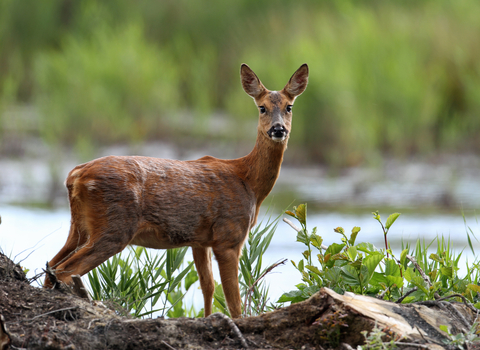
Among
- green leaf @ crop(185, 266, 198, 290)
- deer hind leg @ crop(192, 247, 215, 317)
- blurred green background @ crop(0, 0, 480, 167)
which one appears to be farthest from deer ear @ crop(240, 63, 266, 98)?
blurred green background @ crop(0, 0, 480, 167)

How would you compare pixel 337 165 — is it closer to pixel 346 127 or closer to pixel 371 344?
pixel 346 127

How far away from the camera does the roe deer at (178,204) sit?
438 cm

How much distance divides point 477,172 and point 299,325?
11.3 metres

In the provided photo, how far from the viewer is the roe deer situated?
172 inches

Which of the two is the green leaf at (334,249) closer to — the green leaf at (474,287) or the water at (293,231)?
the green leaf at (474,287)

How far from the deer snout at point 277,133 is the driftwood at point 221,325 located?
6.42 ft

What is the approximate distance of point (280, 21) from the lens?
17625mm

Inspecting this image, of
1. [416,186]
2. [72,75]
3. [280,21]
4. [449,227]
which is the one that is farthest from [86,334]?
[280,21]

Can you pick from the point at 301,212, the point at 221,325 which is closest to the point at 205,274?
the point at 301,212

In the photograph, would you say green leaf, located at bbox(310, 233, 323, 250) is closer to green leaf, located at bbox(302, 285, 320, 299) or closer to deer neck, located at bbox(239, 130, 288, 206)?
green leaf, located at bbox(302, 285, 320, 299)

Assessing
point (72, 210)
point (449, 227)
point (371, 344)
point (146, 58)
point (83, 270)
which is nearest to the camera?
point (371, 344)

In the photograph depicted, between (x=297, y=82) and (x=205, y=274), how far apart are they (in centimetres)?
196

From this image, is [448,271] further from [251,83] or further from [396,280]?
[251,83]

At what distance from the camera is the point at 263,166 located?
537 cm
